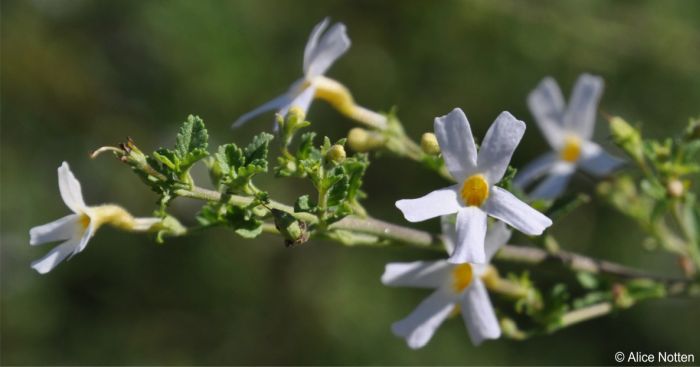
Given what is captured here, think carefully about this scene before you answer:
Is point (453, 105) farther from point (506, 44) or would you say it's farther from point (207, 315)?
point (207, 315)

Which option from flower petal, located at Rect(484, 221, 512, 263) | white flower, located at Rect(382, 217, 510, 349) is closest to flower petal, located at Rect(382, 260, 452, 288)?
white flower, located at Rect(382, 217, 510, 349)

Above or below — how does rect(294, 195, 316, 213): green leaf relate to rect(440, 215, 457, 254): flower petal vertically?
below

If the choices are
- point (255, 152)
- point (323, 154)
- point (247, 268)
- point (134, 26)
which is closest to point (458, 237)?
point (323, 154)

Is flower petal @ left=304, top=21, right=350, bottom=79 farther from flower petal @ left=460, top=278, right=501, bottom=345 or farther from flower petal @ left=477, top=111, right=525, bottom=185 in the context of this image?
flower petal @ left=460, top=278, right=501, bottom=345

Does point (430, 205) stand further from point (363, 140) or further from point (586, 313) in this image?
point (586, 313)

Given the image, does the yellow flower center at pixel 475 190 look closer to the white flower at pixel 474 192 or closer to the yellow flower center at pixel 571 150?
the white flower at pixel 474 192
